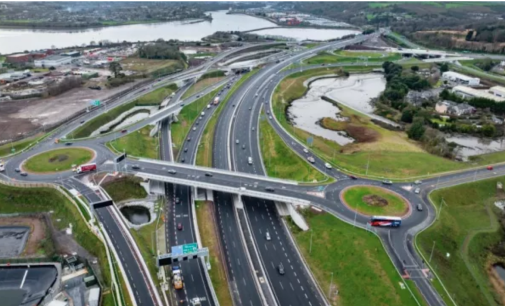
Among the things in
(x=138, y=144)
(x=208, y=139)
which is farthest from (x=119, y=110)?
(x=208, y=139)

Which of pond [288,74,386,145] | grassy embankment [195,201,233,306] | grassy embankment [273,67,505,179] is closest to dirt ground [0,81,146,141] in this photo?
grassy embankment [195,201,233,306]

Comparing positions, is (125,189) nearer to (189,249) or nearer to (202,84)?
(189,249)

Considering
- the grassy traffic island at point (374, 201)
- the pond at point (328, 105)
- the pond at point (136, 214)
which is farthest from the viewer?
the pond at point (328, 105)

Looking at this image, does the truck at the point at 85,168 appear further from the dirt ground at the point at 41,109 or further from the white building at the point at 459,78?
the white building at the point at 459,78

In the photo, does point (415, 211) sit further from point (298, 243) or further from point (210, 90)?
point (210, 90)

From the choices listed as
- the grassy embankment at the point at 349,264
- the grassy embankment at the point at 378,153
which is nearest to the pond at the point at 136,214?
the grassy embankment at the point at 349,264

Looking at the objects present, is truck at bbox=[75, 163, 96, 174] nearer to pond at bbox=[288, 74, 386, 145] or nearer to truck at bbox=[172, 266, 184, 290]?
truck at bbox=[172, 266, 184, 290]
